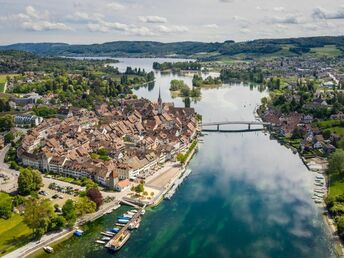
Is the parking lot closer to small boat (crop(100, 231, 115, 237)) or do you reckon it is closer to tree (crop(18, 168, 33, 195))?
tree (crop(18, 168, 33, 195))

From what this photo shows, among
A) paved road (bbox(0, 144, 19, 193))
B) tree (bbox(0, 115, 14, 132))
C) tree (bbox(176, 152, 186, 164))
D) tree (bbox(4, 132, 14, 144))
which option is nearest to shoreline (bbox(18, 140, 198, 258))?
tree (bbox(176, 152, 186, 164))

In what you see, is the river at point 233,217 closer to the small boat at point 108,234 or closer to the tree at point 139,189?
the small boat at point 108,234

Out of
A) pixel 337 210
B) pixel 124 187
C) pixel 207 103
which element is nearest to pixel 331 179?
pixel 337 210

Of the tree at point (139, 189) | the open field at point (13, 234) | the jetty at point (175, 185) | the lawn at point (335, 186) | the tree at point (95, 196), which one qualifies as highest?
the tree at point (95, 196)

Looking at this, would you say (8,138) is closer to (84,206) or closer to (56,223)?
(84,206)

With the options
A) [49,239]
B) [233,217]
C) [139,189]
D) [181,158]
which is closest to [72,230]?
[49,239]

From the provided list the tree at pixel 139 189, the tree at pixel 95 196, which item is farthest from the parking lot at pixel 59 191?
the tree at pixel 139 189

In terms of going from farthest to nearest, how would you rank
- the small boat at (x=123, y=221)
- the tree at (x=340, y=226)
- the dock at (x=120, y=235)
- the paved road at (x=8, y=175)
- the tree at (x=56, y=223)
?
the paved road at (x=8, y=175), the small boat at (x=123, y=221), the tree at (x=56, y=223), the tree at (x=340, y=226), the dock at (x=120, y=235)
